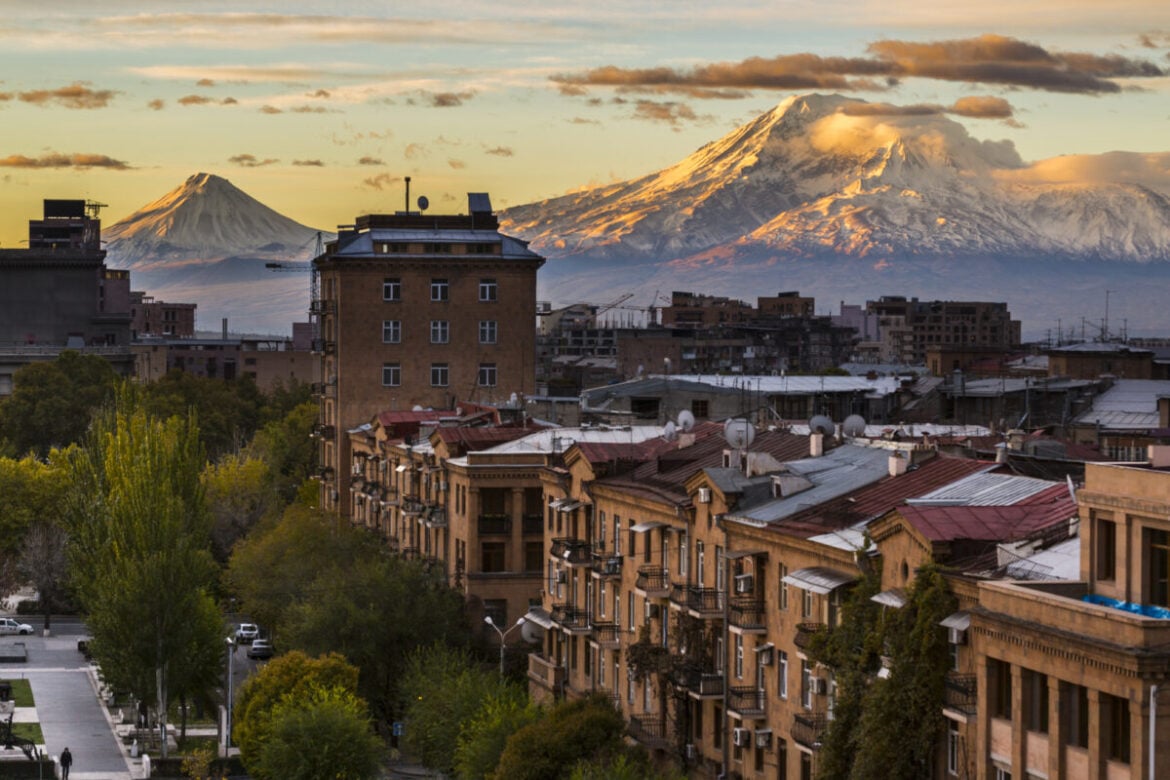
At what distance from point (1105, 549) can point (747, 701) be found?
16.8 meters

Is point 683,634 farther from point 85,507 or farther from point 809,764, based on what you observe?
point 85,507

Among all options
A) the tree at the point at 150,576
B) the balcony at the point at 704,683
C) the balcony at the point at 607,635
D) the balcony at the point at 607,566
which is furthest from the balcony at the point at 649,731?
the tree at the point at 150,576

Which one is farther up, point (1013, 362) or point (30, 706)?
point (1013, 362)

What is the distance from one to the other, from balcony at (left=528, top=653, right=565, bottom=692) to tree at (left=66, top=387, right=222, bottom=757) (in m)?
16.3

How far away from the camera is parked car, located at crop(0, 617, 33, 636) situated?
376 ft

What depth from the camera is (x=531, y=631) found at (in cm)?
7250

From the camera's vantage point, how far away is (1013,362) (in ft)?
576

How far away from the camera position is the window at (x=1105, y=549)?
36.6m

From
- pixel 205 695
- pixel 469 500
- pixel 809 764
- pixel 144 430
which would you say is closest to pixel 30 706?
pixel 205 695

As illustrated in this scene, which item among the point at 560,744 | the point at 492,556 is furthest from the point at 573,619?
the point at 560,744

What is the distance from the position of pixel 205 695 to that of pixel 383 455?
17574 mm

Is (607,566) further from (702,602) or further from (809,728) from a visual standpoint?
(809,728)

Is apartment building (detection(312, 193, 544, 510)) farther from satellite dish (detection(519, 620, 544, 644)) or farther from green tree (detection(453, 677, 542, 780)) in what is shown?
green tree (detection(453, 677, 542, 780))

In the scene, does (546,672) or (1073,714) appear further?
(546,672)
